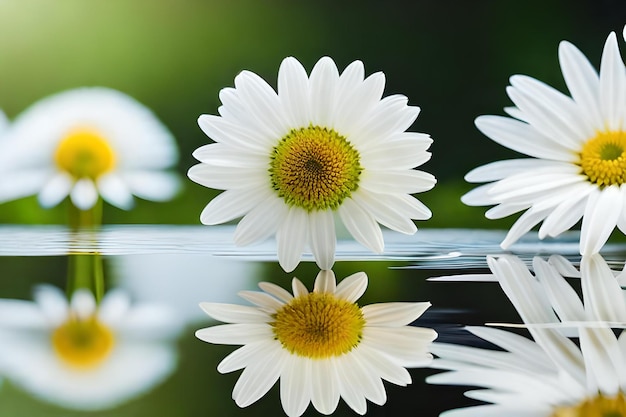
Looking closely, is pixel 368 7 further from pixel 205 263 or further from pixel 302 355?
pixel 302 355

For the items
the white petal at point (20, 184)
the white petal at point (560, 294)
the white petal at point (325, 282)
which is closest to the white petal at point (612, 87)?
the white petal at point (560, 294)

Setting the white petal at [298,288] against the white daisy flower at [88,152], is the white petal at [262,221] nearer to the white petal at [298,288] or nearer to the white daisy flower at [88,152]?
the white petal at [298,288]

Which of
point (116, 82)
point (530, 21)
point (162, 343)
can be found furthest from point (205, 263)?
point (530, 21)

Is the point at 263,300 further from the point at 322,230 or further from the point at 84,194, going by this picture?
the point at 84,194

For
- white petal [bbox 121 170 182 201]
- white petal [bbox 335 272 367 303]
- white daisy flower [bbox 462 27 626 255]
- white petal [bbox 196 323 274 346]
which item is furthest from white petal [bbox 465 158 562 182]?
white petal [bbox 121 170 182 201]

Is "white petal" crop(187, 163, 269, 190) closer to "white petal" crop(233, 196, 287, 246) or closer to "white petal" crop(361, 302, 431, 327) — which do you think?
"white petal" crop(233, 196, 287, 246)
